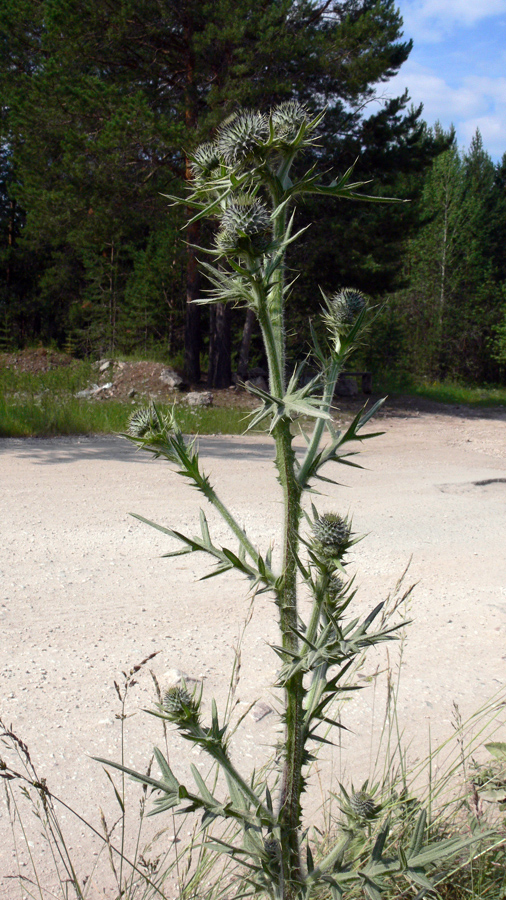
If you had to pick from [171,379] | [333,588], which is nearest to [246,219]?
[333,588]

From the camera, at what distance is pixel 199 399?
13.0 meters

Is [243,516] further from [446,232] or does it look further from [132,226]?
[446,232]

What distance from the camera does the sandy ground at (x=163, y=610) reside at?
7.54 ft

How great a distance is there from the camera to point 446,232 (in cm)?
2628

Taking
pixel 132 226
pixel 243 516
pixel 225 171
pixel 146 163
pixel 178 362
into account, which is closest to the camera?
pixel 225 171

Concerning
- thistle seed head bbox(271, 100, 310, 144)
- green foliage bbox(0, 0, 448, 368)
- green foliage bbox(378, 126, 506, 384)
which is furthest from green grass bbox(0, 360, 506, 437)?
green foliage bbox(378, 126, 506, 384)

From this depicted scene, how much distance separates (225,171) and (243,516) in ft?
11.9

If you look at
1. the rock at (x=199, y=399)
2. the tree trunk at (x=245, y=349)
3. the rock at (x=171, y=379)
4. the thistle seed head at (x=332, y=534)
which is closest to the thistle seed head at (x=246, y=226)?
the thistle seed head at (x=332, y=534)

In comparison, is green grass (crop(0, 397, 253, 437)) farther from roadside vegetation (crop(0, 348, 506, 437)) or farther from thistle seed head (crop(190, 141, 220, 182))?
thistle seed head (crop(190, 141, 220, 182))

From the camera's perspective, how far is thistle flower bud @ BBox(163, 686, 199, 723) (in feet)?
4.44

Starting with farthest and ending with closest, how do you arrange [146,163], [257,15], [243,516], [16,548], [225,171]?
1. [146,163]
2. [257,15]
3. [243,516]
4. [16,548]
5. [225,171]

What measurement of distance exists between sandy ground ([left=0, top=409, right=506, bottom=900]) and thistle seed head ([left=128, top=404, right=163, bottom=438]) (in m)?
1.19

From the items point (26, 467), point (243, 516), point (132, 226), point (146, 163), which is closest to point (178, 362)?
point (132, 226)

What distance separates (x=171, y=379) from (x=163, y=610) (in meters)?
11.5
